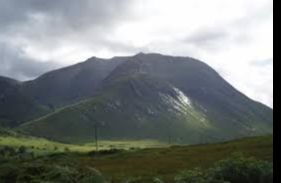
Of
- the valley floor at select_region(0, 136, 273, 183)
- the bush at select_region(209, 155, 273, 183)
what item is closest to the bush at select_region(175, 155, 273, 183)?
the bush at select_region(209, 155, 273, 183)

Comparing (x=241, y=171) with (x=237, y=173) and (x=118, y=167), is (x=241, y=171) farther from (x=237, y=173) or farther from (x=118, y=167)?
(x=118, y=167)

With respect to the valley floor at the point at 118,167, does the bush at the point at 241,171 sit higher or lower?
A: higher

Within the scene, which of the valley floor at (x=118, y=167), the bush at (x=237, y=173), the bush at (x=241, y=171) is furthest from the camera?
the valley floor at (x=118, y=167)

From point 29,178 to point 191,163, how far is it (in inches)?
1618

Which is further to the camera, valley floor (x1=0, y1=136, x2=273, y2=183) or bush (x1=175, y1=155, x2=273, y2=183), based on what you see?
valley floor (x1=0, y1=136, x2=273, y2=183)

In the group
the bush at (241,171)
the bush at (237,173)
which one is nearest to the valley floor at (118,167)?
the bush at (237,173)

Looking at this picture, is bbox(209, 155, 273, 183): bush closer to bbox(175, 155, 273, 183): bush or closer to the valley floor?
bbox(175, 155, 273, 183): bush

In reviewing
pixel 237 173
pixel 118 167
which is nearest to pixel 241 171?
pixel 237 173

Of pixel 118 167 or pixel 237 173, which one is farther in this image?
pixel 118 167

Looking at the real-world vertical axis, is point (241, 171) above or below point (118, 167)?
above

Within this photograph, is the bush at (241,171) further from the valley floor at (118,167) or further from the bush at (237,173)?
the valley floor at (118,167)
